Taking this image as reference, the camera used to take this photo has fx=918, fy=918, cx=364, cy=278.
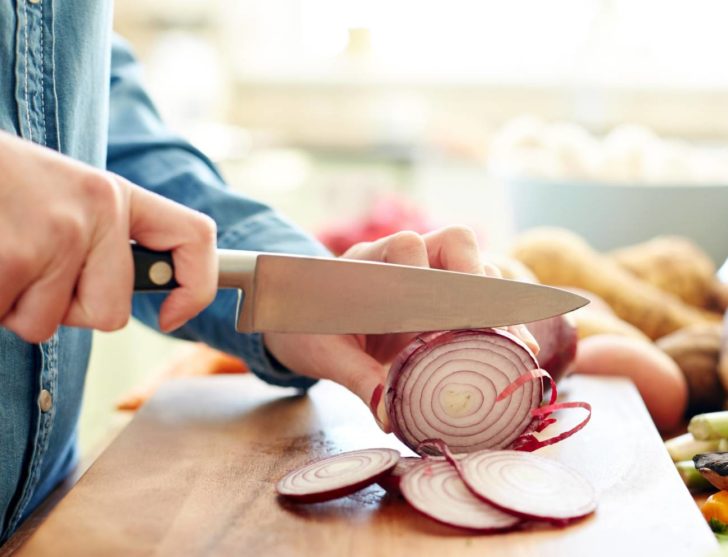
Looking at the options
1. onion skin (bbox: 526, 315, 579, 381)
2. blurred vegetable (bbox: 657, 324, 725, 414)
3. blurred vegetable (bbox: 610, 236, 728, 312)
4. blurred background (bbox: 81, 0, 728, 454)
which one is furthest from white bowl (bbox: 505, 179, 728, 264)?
blurred background (bbox: 81, 0, 728, 454)

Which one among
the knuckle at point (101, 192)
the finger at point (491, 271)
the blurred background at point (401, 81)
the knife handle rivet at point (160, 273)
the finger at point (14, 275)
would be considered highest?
the knuckle at point (101, 192)

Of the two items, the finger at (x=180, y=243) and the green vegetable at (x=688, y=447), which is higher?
the finger at (x=180, y=243)

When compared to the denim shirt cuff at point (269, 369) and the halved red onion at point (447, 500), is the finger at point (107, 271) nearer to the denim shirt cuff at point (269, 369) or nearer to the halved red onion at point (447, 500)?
the halved red onion at point (447, 500)

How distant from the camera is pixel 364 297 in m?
0.78

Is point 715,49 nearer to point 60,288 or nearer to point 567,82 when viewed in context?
point 567,82

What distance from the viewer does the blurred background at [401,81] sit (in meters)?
3.51

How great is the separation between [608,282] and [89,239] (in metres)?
0.89

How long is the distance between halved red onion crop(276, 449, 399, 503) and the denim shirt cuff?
25 cm

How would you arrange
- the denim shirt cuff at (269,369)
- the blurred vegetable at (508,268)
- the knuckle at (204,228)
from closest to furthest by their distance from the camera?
the knuckle at (204,228) < the denim shirt cuff at (269,369) < the blurred vegetable at (508,268)

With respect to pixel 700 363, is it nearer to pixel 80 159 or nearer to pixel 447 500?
pixel 447 500

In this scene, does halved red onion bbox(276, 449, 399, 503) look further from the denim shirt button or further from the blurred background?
the blurred background

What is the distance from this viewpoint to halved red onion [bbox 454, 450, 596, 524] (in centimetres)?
67

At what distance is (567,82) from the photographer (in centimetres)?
367

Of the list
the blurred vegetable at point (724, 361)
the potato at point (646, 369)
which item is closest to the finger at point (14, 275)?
the potato at point (646, 369)
